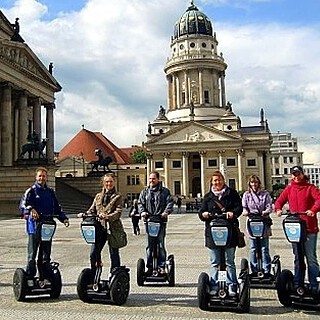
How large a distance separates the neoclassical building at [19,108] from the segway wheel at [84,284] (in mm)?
31447

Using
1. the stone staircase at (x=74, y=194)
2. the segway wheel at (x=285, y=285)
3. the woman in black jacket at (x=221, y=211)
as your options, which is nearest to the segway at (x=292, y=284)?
the segway wheel at (x=285, y=285)

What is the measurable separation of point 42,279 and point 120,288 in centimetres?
136

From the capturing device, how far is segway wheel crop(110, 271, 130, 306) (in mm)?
7375

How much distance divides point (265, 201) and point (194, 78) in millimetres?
94652

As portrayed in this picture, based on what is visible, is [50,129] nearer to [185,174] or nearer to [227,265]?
[185,174]

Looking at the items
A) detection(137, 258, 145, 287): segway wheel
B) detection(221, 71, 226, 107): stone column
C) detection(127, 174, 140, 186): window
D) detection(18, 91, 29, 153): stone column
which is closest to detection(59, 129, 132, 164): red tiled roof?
detection(127, 174, 140, 186): window

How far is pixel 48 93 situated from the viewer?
53000 millimetres

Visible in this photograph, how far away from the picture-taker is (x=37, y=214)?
25.5 ft

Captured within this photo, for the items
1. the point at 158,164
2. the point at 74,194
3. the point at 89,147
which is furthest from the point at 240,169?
the point at 74,194

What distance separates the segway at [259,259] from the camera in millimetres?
8648

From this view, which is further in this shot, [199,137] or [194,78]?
[194,78]

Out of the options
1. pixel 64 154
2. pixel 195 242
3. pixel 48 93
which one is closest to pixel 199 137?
pixel 64 154

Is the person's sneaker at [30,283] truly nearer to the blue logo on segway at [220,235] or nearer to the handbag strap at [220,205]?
the blue logo on segway at [220,235]

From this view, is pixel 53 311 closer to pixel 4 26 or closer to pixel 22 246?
pixel 22 246
